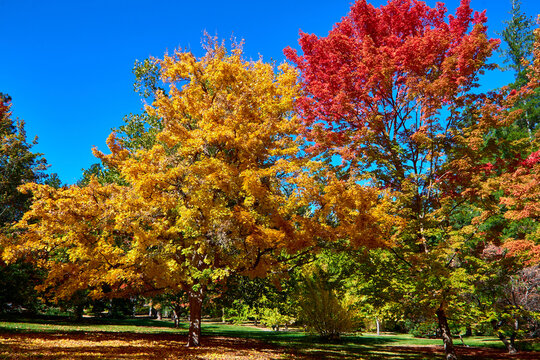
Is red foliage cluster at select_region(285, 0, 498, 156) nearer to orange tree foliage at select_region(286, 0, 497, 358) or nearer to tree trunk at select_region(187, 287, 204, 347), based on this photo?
orange tree foliage at select_region(286, 0, 497, 358)

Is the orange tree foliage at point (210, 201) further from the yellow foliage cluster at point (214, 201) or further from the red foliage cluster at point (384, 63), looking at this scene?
the red foliage cluster at point (384, 63)

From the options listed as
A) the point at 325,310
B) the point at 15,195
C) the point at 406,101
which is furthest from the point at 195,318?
the point at 15,195

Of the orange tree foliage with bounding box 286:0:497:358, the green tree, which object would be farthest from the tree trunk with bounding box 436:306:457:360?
the green tree

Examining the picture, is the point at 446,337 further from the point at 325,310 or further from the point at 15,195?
the point at 15,195

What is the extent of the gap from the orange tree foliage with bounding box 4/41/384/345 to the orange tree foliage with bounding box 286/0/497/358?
1.68 metres

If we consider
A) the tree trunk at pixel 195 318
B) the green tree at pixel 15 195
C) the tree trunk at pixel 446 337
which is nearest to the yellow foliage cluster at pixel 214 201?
the tree trunk at pixel 195 318

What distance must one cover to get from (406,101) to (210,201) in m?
7.84

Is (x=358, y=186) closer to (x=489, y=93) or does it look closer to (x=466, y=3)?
(x=489, y=93)

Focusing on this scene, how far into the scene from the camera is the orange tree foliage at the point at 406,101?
9.91 metres

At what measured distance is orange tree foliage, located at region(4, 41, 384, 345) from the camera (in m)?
8.90

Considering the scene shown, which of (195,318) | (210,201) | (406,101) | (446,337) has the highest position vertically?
(406,101)

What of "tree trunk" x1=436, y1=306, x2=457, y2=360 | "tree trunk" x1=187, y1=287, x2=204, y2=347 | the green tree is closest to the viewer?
"tree trunk" x1=436, y1=306, x2=457, y2=360

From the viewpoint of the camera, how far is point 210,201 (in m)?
8.82

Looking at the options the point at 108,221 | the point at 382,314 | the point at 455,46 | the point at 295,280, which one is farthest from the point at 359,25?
the point at 295,280
